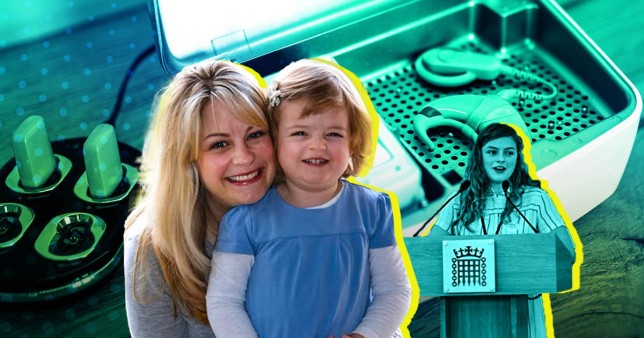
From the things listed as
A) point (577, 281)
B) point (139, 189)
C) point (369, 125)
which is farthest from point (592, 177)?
point (139, 189)

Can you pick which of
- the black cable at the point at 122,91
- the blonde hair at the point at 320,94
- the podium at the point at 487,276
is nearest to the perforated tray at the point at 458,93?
the podium at the point at 487,276

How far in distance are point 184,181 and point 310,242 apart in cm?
18

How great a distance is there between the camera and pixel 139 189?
151cm

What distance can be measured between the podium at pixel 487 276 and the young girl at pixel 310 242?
0.37 feet

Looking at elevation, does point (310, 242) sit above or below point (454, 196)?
above

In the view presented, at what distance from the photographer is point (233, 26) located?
1514mm

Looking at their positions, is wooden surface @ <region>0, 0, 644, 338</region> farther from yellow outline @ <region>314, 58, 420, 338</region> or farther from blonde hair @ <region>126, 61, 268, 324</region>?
blonde hair @ <region>126, 61, 268, 324</region>

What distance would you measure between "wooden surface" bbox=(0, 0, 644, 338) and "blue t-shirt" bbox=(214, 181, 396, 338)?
26 centimetres

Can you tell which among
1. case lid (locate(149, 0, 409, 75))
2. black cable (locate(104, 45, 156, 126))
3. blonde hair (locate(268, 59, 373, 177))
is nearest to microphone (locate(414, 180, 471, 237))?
blonde hair (locate(268, 59, 373, 177))

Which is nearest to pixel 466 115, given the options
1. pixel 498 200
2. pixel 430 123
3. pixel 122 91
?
pixel 430 123

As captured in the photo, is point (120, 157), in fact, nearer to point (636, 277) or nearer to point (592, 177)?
point (592, 177)

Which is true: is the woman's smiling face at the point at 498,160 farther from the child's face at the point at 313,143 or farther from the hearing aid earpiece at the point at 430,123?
the child's face at the point at 313,143

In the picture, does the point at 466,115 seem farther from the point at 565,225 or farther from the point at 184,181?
the point at 184,181

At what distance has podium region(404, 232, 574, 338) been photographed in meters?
1.34
